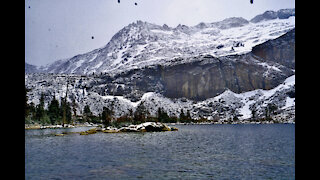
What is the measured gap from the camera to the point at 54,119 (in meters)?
120
